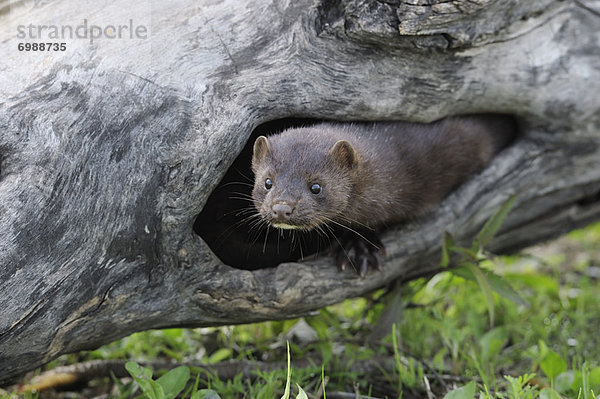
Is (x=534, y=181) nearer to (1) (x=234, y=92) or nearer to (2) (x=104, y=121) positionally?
(1) (x=234, y=92)

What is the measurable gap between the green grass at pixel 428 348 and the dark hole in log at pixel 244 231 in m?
0.47

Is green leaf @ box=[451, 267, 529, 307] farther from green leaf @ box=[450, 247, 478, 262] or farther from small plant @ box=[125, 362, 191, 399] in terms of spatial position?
small plant @ box=[125, 362, 191, 399]

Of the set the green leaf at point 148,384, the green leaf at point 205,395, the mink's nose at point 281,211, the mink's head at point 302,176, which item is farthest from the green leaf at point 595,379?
the green leaf at point 148,384

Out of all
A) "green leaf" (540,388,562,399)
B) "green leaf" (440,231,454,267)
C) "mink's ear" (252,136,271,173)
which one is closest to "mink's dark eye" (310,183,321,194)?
"mink's ear" (252,136,271,173)

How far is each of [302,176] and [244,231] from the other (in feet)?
2.24

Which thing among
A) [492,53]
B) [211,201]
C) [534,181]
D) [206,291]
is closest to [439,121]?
[492,53]

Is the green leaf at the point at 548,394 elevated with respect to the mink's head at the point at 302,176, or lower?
lower

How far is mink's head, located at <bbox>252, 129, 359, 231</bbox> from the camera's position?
11.2ft

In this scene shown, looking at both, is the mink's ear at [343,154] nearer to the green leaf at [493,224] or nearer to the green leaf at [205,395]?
the green leaf at [493,224]

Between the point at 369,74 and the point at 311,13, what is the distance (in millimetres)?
497

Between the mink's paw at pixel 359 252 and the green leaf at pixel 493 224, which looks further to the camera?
the green leaf at pixel 493 224

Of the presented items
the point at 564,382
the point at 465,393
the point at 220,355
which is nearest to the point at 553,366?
the point at 564,382

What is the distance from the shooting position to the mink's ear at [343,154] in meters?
3.54

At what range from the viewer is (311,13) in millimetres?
3510
